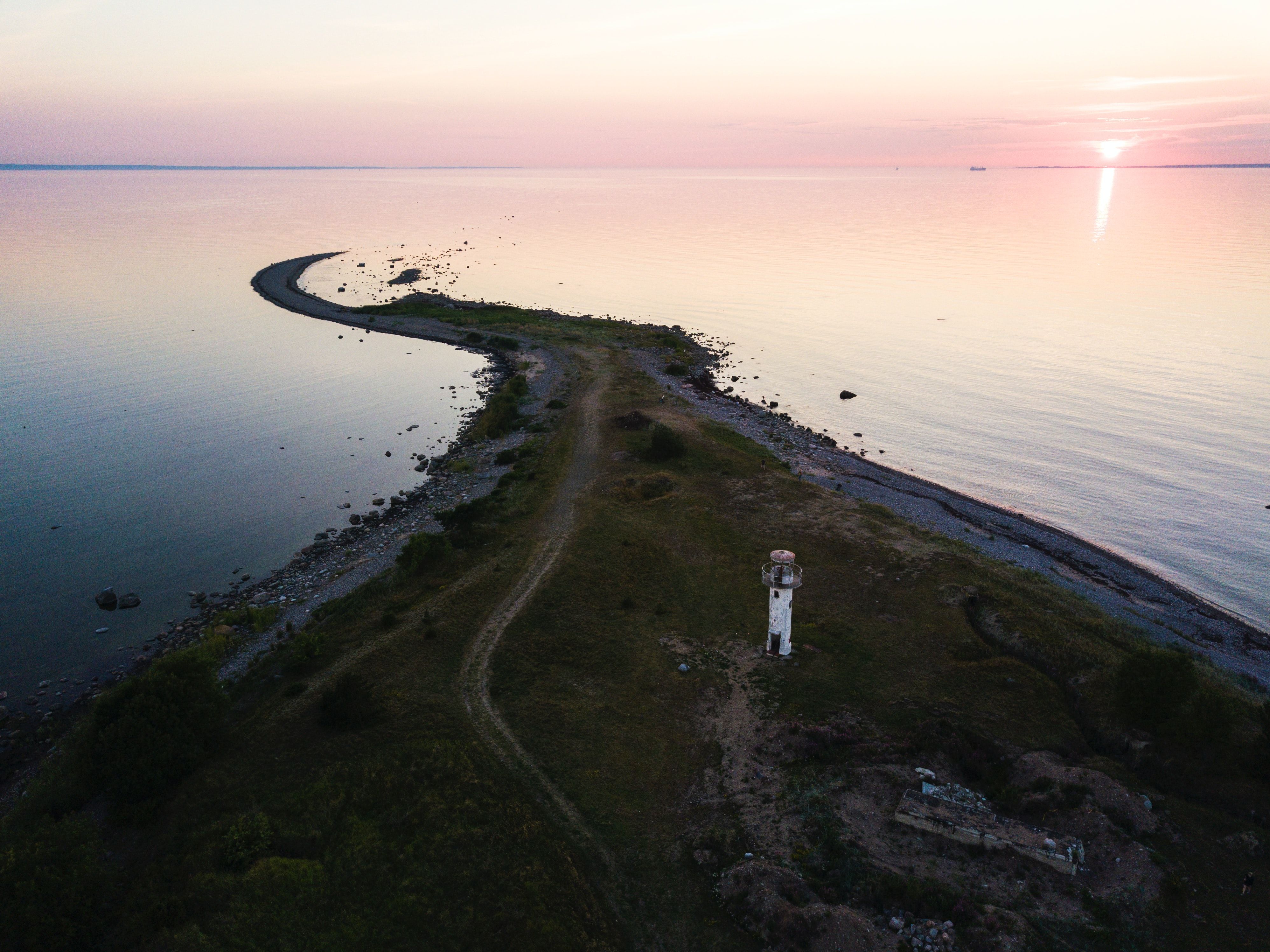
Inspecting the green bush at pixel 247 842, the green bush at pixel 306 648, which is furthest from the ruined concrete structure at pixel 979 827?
the green bush at pixel 306 648

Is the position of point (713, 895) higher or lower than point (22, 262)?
lower

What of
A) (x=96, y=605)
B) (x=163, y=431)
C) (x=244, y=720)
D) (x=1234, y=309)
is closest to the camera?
(x=244, y=720)

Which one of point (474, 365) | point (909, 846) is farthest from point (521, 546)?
point (474, 365)

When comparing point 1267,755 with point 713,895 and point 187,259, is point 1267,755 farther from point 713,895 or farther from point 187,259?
point 187,259

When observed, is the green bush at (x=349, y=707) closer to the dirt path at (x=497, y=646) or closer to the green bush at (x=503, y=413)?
the dirt path at (x=497, y=646)

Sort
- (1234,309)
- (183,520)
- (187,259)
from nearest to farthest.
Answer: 1. (183,520)
2. (1234,309)
3. (187,259)

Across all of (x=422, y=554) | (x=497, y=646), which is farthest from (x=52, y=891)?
(x=422, y=554)

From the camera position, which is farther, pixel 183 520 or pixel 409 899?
pixel 183 520
